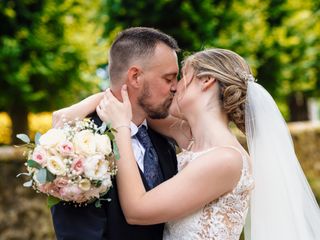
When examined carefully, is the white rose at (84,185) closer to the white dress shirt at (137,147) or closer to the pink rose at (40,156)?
the pink rose at (40,156)

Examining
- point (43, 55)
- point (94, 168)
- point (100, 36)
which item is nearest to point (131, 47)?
point (94, 168)

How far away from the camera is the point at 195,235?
3375 millimetres

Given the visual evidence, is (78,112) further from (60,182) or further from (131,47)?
(60,182)

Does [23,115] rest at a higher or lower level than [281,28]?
lower

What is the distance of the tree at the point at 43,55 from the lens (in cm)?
980

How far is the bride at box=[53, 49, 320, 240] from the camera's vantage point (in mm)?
3188

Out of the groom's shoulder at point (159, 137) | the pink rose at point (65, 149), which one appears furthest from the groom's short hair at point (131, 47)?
the pink rose at point (65, 149)

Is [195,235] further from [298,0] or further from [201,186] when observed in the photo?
[298,0]

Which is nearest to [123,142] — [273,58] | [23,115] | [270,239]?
[270,239]

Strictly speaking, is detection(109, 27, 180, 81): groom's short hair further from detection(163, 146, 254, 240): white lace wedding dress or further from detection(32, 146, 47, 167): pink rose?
detection(32, 146, 47, 167): pink rose

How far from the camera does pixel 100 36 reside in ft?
36.1

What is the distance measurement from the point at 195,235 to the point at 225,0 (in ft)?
26.3

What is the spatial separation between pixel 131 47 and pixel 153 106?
A: 35cm

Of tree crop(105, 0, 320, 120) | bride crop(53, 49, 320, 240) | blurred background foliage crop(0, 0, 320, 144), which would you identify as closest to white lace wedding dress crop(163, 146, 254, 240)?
bride crop(53, 49, 320, 240)
